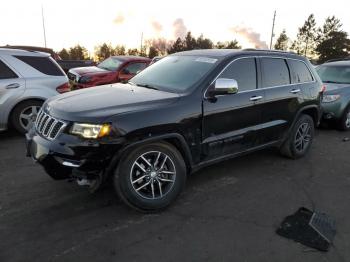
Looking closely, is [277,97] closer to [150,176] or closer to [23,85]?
[150,176]

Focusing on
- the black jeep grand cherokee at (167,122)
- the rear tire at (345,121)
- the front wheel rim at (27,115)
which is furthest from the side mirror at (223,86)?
the rear tire at (345,121)

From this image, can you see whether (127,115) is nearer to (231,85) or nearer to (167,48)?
(231,85)

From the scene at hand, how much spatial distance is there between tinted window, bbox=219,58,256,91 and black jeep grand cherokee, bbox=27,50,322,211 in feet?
0.04

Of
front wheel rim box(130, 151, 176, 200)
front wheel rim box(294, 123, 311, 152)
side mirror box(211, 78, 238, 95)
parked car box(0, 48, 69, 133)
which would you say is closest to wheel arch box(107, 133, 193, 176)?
front wheel rim box(130, 151, 176, 200)

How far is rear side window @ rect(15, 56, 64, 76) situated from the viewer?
6.49m

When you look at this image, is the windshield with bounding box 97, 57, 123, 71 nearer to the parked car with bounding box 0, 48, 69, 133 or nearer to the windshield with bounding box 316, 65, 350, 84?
→ the parked car with bounding box 0, 48, 69, 133

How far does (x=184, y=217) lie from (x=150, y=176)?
1.89ft

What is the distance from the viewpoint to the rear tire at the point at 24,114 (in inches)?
249

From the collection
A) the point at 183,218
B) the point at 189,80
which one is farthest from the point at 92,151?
the point at 189,80

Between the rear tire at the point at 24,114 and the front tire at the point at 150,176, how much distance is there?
147 inches

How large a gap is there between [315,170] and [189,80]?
8.46 ft

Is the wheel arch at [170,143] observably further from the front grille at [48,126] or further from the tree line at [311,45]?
the tree line at [311,45]

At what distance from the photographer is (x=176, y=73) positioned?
4332 millimetres

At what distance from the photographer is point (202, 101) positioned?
384cm
